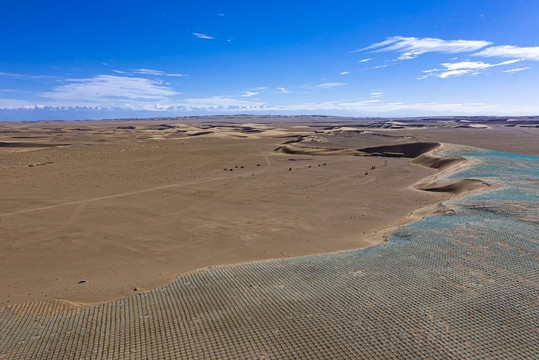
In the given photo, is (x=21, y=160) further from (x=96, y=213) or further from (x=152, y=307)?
(x=152, y=307)

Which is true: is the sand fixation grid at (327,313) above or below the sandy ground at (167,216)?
above

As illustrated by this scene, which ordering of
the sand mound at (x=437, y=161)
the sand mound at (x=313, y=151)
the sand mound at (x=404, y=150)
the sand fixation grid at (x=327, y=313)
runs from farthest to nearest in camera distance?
the sand mound at (x=313, y=151) < the sand mound at (x=404, y=150) < the sand mound at (x=437, y=161) < the sand fixation grid at (x=327, y=313)

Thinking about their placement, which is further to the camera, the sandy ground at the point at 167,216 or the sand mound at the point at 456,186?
the sand mound at the point at 456,186

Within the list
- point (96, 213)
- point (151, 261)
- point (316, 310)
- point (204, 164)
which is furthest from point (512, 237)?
point (204, 164)

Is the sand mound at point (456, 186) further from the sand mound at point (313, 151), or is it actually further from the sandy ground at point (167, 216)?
the sand mound at point (313, 151)

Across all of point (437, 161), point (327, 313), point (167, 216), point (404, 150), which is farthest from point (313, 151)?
point (327, 313)

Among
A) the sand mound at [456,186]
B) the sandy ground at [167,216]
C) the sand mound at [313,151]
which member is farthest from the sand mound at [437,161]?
the sand mound at [313,151]

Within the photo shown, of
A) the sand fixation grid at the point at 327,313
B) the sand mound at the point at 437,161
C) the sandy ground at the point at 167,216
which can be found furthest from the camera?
Answer: the sand mound at the point at 437,161
